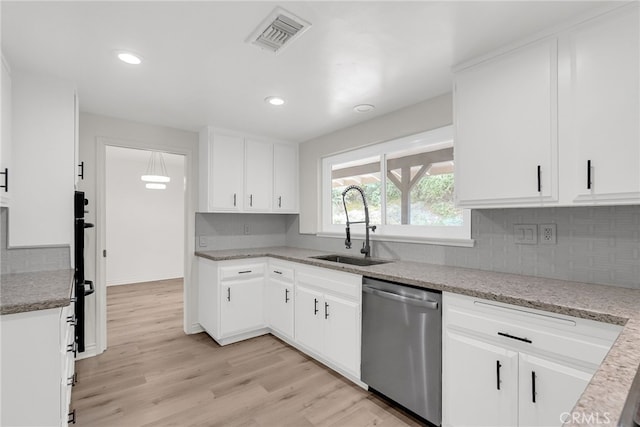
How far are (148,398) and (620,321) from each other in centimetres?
271

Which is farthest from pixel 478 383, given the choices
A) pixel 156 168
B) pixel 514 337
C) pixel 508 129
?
pixel 156 168

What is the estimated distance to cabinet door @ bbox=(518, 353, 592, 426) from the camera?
133 centimetres

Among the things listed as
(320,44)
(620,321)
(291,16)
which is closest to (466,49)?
(320,44)

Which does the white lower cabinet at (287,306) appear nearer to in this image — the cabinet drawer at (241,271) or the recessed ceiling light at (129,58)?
the cabinet drawer at (241,271)

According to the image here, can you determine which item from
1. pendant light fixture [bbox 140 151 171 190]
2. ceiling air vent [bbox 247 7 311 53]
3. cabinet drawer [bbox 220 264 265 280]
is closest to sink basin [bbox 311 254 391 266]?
cabinet drawer [bbox 220 264 265 280]

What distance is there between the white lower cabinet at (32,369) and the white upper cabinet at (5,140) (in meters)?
0.86

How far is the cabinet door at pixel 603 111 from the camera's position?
1.41m

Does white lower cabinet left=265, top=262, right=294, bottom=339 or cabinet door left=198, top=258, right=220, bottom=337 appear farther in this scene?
cabinet door left=198, top=258, right=220, bottom=337

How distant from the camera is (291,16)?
5.03ft

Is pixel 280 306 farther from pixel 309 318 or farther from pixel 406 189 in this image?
pixel 406 189

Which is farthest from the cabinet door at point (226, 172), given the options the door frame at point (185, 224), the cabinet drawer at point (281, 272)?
the cabinet drawer at point (281, 272)

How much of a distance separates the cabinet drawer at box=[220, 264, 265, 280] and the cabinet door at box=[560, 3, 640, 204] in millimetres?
2670

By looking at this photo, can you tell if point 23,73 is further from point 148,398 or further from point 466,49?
point 466,49

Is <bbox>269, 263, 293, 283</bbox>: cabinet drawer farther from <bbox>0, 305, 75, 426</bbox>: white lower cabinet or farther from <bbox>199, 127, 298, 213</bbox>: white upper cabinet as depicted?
<bbox>0, 305, 75, 426</bbox>: white lower cabinet
